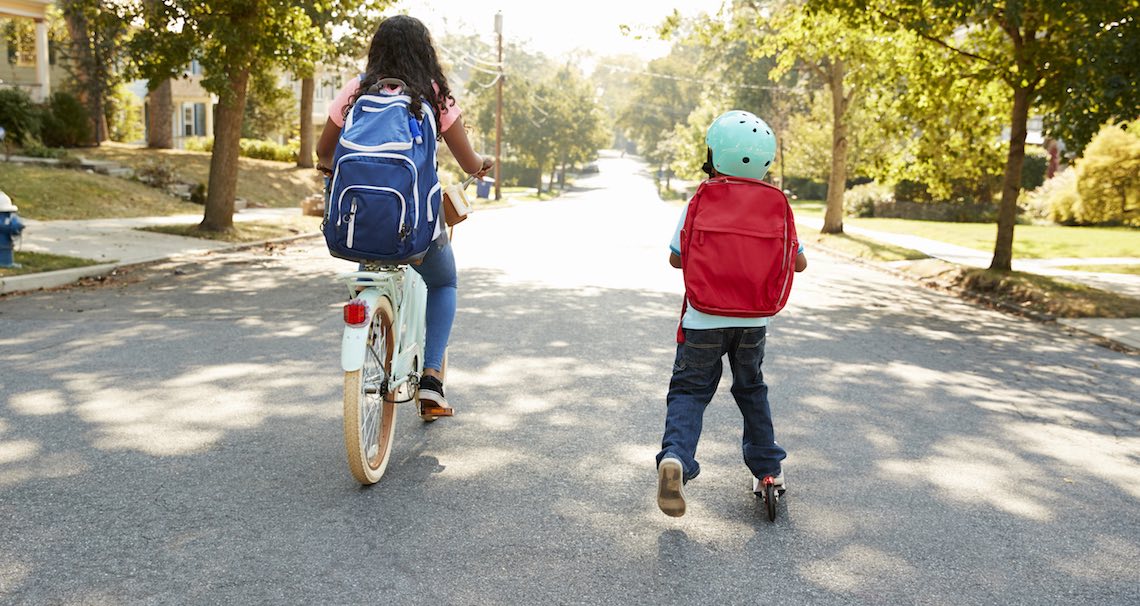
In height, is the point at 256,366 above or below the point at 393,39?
below

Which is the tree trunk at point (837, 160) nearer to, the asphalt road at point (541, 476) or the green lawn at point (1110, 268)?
the green lawn at point (1110, 268)

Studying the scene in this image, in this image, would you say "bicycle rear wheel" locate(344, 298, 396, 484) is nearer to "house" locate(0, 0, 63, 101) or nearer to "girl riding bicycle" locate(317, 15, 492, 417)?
"girl riding bicycle" locate(317, 15, 492, 417)

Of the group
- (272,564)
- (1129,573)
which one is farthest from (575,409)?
(1129,573)

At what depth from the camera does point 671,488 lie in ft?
12.5

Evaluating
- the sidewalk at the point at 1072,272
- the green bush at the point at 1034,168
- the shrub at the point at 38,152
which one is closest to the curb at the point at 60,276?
the sidewalk at the point at 1072,272

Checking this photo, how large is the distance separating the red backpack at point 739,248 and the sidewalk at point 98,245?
339 inches

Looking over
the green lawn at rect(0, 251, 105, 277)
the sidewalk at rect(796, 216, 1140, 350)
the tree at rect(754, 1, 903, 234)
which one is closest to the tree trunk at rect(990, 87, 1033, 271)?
the sidewalk at rect(796, 216, 1140, 350)

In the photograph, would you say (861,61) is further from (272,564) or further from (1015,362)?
(272,564)

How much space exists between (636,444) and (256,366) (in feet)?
9.67

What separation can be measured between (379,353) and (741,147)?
5.87 ft

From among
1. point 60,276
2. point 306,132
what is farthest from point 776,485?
point 306,132

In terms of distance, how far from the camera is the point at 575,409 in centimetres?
586

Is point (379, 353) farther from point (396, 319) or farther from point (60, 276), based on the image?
point (60, 276)

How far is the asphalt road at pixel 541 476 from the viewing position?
136 inches
